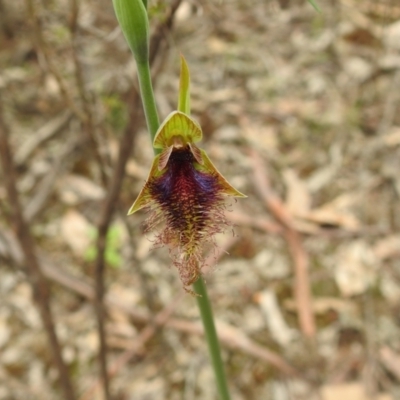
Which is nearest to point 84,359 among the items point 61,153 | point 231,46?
point 61,153

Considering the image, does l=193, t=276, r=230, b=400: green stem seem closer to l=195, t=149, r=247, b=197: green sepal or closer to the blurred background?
l=195, t=149, r=247, b=197: green sepal

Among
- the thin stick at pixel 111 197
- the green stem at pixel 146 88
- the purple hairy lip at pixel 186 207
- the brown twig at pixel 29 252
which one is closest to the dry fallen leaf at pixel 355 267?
the thin stick at pixel 111 197

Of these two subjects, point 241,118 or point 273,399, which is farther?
point 241,118

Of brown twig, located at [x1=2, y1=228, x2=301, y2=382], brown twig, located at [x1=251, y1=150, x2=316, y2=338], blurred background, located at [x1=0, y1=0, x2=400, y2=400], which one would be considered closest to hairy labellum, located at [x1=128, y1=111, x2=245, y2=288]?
blurred background, located at [x1=0, y1=0, x2=400, y2=400]

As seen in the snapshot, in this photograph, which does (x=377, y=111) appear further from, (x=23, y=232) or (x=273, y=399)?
(x=23, y=232)

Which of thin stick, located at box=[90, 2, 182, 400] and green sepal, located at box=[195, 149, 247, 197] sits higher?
thin stick, located at box=[90, 2, 182, 400]

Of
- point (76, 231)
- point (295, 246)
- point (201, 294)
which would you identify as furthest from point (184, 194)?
point (76, 231)

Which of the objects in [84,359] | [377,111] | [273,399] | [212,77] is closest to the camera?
[273,399]

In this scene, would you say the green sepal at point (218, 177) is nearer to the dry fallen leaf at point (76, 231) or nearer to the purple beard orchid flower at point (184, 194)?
the purple beard orchid flower at point (184, 194)
